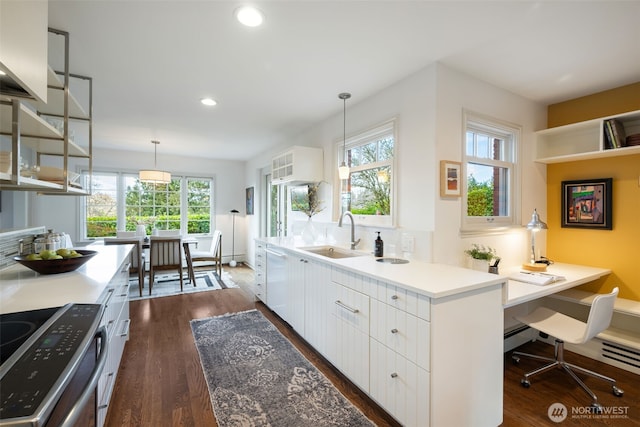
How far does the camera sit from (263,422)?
1.71 metres

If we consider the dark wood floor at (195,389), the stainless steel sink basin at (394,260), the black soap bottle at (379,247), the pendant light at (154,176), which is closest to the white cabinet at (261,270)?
the dark wood floor at (195,389)

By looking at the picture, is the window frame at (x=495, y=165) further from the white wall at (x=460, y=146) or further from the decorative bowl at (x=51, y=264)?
the decorative bowl at (x=51, y=264)

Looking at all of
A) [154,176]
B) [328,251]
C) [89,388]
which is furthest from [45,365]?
[154,176]

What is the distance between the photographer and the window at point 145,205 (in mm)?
5594

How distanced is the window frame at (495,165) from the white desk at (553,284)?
47cm

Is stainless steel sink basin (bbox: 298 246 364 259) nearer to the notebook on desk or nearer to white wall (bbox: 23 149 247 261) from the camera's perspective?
the notebook on desk

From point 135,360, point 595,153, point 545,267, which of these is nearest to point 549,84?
point 595,153

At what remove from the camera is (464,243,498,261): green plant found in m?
2.30

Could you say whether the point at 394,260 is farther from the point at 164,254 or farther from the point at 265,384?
the point at 164,254

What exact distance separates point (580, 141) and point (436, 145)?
1.86 m

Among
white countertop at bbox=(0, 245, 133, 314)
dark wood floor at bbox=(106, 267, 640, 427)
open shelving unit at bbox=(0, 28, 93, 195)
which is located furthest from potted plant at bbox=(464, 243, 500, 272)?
open shelving unit at bbox=(0, 28, 93, 195)

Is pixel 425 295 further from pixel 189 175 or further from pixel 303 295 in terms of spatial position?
pixel 189 175

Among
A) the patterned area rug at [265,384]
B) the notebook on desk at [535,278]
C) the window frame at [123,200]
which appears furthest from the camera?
the window frame at [123,200]

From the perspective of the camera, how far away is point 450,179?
229 cm
